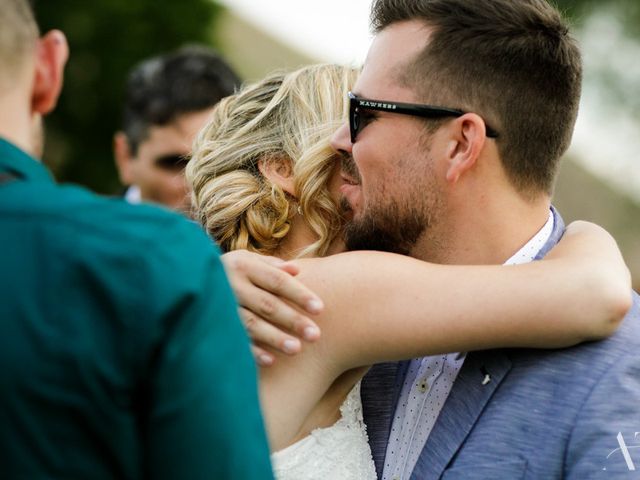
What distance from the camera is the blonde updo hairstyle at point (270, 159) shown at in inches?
129

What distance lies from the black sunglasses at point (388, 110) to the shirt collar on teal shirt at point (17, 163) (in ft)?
5.60

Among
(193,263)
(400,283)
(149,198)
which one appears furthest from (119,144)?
(193,263)

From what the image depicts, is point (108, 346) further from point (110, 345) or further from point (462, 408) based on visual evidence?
point (462, 408)

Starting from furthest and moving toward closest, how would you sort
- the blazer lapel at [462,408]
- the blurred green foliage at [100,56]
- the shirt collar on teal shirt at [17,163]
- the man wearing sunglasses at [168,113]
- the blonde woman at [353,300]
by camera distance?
the blurred green foliage at [100,56], the man wearing sunglasses at [168,113], the blazer lapel at [462,408], the blonde woman at [353,300], the shirt collar on teal shirt at [17,163]

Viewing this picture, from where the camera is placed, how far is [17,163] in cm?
170

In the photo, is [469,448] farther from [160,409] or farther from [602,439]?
[160,409]

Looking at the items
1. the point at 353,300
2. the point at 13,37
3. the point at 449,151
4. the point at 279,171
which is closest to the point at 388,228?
the point at 449,151

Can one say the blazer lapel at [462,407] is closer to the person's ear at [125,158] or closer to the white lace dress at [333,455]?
the white lace dress at [333,455]

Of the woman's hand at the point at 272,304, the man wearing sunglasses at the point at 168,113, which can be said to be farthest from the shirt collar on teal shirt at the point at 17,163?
the man wearing sunglasses at the point at 168,113

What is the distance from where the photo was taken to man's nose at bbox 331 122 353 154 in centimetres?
334

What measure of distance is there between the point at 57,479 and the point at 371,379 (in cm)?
185

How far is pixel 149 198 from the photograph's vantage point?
21.6 feet

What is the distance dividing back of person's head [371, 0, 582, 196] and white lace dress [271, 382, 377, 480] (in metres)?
1.04

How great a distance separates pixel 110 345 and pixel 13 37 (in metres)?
0.66
